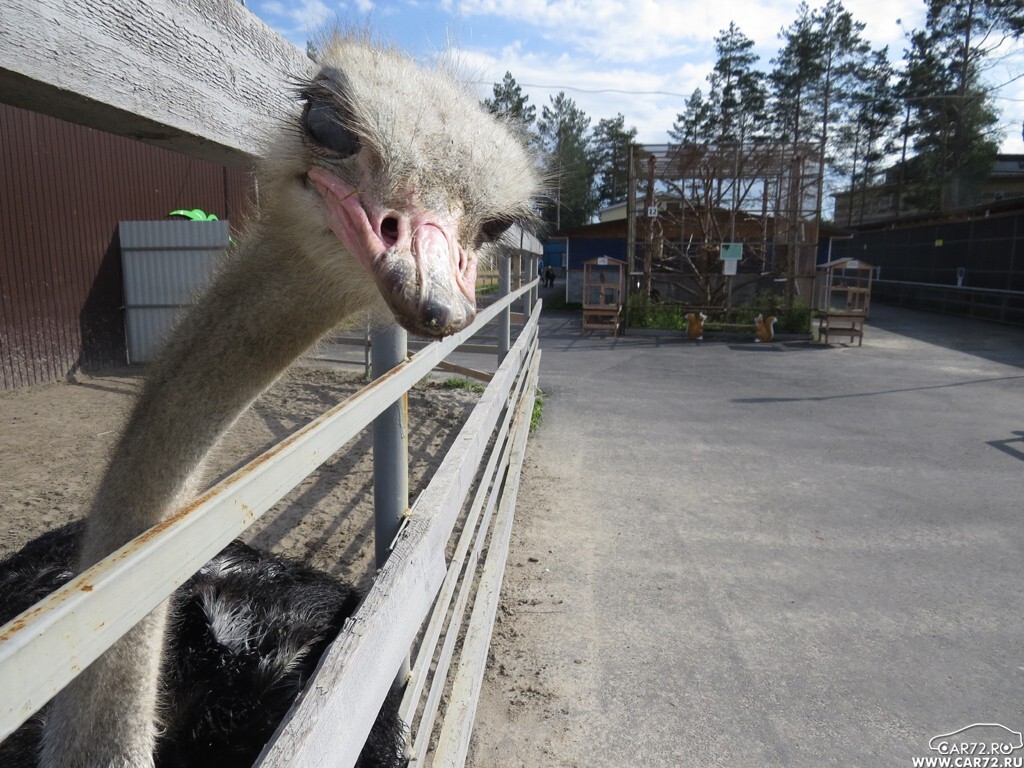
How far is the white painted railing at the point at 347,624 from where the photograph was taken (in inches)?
16.4

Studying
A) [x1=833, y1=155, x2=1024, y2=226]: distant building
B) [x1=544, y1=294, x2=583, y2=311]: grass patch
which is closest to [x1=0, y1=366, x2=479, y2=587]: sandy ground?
[x1=544, y1=294, x2=583, y2=311]: grass patch

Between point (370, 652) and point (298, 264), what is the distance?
54cm

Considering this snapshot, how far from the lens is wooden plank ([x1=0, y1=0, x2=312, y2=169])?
1.98ft

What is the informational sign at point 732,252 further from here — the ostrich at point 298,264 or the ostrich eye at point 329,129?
the ostrich eye at point 329,129

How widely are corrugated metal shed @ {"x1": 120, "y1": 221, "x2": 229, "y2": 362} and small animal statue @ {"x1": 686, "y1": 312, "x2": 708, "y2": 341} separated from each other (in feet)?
27.4

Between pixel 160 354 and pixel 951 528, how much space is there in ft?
14.7

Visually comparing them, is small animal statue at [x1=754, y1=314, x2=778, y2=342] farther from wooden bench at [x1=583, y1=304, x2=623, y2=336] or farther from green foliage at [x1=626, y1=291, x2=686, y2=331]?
wooden bench at [x1=583, y1=304, x2=623, y2=336]

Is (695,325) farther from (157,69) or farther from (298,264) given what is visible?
(157,69)

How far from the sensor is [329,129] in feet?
3.16

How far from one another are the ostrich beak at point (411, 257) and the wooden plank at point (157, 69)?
0.15m

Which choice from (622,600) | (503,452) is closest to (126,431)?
(622,600)

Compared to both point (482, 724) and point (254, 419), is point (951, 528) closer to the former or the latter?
point (482, 724)

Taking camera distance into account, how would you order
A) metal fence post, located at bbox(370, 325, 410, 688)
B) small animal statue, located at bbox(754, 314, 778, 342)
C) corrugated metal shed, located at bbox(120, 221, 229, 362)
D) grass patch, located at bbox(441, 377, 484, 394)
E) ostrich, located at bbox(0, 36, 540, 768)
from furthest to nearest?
1. small animal statue, located at bbox(754, 314, 778, 342)
2. corrugated metal shed, located at bbox(120, 221, 229, 362)
3. grass patch, located at bbox(441, 377, 484, 394)
4. metal fence post, located at bbox(370, 325, 410, 688)
5. ostrich, located at bbox(0, 36, 540, 768)

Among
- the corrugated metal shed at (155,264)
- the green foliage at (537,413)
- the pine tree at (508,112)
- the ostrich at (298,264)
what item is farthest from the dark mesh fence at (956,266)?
the ostrich at (298,264)
